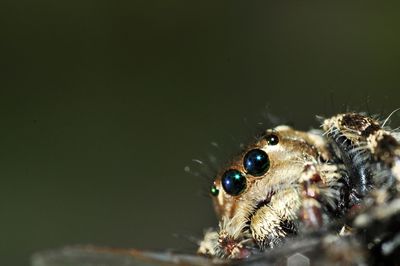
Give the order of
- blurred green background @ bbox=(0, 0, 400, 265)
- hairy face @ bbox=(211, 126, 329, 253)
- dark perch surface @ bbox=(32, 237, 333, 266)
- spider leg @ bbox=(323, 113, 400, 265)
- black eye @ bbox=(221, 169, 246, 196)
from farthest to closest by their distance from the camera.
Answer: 1. blurred green background @ bbox=(0, 0, 400, 265)
2. black eye @ bbox=(221, 169, 246, 196)
3. hairy face @ bbox=(211, 126, 329, 253)
4. spider leg @ bbox=(323, 113, 400, 265)
5. dark perch surface @ bbox=(32, 237, 333, 266)

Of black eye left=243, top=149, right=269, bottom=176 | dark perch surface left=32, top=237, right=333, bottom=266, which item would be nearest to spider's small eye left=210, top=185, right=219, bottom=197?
black eye left=243, top=149, right=269, bottom=176

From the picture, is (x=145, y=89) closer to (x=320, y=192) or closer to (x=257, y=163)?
(x=257, y=163)

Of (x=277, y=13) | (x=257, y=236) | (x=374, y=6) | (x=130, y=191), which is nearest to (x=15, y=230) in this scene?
(x=130, y=191)

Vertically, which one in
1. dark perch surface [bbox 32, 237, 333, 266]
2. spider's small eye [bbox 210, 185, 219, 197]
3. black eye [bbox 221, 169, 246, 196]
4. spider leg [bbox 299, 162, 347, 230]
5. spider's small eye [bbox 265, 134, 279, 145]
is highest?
spider's small eye [bbox 265, 134, 279, 145]

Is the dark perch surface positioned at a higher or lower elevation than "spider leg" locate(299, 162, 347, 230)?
lower

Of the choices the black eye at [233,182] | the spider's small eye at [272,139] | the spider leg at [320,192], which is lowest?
the spider leg at [320,192]

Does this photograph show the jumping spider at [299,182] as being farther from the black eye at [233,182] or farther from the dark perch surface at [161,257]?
the dark perch surface at [161,257]

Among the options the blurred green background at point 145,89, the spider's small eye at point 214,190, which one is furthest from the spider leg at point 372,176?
the blurred green background at point 145,89

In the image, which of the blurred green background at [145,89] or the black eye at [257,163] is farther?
the blurred green background at [145,89]

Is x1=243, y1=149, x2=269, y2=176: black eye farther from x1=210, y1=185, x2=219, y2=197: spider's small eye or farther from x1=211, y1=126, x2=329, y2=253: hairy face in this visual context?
x1=210, y1=185, x2=219, y2=197: spider's small eye
